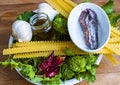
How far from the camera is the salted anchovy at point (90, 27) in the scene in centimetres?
78

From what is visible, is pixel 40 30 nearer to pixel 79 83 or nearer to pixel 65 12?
pixel 65 12

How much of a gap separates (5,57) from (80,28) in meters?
0.26

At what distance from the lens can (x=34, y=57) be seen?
80cm

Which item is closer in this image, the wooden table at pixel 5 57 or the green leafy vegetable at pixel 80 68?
the green leafy vegetable at pixel 80 68

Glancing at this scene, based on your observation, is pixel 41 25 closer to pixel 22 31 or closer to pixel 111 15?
pixel 22 31

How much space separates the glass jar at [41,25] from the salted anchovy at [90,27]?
10cm

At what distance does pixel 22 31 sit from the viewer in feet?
2.55

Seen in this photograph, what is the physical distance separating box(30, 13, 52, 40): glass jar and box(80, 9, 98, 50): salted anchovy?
10cm

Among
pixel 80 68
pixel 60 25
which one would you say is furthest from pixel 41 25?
pixel 80 68

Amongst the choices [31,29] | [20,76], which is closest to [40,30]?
[31,29]

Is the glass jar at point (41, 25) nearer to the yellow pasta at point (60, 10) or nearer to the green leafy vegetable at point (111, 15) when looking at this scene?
the yellow pasta at point (60, 10)

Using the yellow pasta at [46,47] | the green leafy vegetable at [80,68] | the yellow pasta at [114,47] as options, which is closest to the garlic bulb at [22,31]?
the yellow pasta at [46,47]

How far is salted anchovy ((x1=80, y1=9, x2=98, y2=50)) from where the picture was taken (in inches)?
30.8

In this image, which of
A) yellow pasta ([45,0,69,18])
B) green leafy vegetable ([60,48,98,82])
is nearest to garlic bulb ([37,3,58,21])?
yellow pasta ([45,0,69,18])
